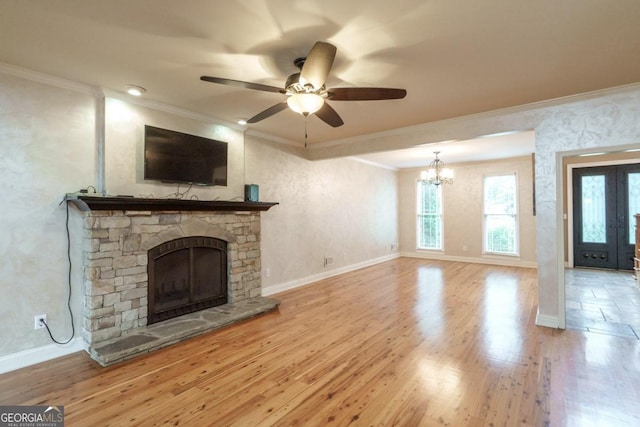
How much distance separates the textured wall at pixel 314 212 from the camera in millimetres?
4977

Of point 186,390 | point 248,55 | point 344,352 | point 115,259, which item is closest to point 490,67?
point 248,55

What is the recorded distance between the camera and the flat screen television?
345cm

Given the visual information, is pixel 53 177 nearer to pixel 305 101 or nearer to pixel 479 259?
pixel 305 101

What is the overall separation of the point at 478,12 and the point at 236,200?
3.42 m

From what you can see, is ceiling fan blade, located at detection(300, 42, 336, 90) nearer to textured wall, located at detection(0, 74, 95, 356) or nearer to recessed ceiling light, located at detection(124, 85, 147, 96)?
recessed ceiling light, located at detection(124, 85, 147, 96)

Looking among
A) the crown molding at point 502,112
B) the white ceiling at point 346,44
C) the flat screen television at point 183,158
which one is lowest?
the flat screen television at point 183,158

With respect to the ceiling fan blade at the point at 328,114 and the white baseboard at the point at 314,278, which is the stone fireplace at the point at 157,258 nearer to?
the white baseboard at the point at 314,278

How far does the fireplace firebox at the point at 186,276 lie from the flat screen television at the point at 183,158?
2.53 ft

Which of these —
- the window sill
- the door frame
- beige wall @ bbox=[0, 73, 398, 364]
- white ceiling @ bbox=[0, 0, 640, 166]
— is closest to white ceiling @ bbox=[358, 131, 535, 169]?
the door frame

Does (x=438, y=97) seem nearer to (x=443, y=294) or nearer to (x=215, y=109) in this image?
(x=215, y=109)

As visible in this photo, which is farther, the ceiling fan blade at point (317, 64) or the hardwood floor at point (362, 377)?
the hardwood floor at point (362, 377)

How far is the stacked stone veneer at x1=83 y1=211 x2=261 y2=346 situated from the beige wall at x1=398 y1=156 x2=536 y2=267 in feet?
20.6
